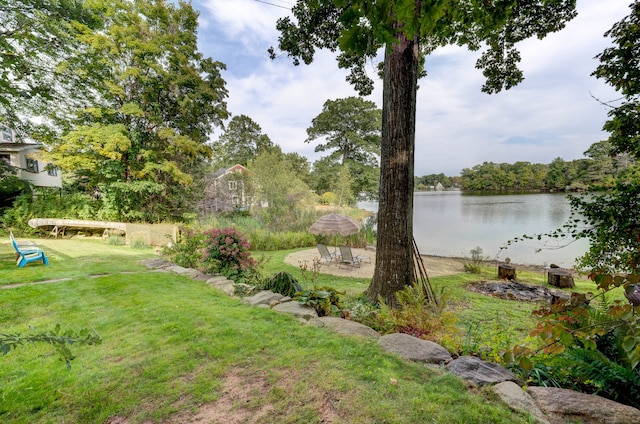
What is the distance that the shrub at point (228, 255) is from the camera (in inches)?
195

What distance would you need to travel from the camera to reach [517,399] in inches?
63.4

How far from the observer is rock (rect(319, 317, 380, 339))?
8.72 ft

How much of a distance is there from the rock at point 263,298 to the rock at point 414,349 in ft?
5.65

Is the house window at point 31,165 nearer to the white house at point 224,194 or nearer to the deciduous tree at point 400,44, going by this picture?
the white house at point 224,194

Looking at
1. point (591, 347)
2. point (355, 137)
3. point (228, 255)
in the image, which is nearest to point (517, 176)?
point (355, 137)

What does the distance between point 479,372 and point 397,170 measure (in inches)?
105

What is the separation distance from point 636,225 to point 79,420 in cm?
494

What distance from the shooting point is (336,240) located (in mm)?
11883

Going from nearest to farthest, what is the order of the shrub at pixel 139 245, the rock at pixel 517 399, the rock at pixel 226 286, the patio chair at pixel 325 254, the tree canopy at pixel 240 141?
1. the rock at pixel 517 399
2. the rock at pixel 226 286
3. the patio chair at pixel 325 254
4. the shrub at pixel 139 245
5. the tree canopy at pixel 240 141

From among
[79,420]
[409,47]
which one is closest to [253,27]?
[409,47]

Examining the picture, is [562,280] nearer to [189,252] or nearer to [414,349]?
[414,349]

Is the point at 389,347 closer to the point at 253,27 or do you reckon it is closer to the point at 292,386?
the point at 292,386

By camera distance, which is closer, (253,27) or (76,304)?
(76,304)

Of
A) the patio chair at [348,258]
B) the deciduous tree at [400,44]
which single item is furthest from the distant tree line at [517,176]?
the patio chair at [348,258]
